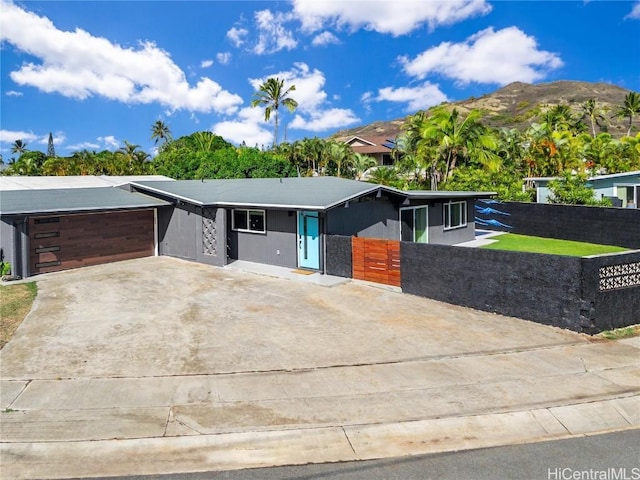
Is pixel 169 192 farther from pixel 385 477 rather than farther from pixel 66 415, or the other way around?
pixel 385 477

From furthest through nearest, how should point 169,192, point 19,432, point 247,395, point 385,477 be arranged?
point 169,192
point 247,395
point 19,432
point 385,477

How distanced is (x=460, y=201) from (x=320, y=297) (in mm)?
13060

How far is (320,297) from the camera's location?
14.4m

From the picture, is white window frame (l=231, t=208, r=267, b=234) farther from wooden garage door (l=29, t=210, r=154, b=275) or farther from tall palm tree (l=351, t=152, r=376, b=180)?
tall palm tree (l=351, t=152, r=376, b=180)

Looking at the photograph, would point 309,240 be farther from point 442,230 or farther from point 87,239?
point 87,239

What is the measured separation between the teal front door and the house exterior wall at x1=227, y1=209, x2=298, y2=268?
0.73ft

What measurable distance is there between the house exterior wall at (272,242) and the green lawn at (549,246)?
361 inches

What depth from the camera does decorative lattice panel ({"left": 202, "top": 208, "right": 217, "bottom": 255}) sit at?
64.6ft

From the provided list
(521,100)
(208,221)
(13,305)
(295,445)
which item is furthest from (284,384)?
(521,100)

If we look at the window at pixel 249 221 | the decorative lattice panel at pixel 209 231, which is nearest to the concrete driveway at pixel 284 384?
the window at pixel 249 221

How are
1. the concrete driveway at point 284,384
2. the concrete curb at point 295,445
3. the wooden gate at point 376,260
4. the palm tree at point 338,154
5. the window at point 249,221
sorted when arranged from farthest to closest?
the palm tree at point 338,154
the window at point 249,221
the wooden gate at point 376,260
the concrete driveway at point 284,384
the concrete curb at point 295,445

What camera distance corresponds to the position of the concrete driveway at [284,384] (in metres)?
6.55

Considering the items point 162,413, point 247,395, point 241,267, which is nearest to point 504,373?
point 247,395

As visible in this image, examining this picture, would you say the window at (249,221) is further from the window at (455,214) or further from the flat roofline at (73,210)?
the window at (455,214)
